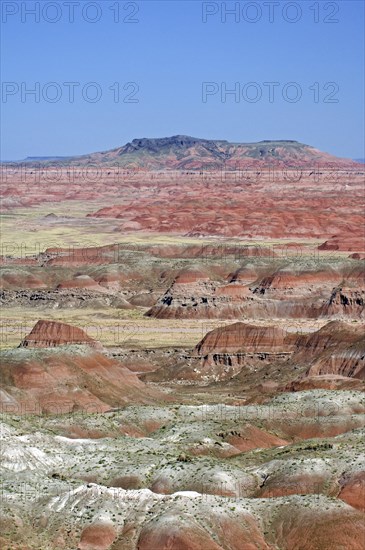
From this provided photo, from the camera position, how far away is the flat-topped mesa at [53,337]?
88250 millimetres

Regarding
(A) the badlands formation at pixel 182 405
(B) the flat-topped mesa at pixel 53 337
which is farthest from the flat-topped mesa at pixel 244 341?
(B) the flat-topped mesa at pixel 53 337

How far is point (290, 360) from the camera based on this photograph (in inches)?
3366

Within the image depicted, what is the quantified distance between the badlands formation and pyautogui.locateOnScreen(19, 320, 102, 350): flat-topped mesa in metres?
0.14

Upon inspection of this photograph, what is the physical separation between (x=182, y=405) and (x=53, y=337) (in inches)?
1024

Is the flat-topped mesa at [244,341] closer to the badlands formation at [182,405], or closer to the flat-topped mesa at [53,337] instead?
the badlands formation at [182,405]

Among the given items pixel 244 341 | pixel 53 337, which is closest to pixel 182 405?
→ pixel 244 341

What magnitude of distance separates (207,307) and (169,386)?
3308cm

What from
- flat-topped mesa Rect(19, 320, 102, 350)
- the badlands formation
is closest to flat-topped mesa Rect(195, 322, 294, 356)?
the badlands formation

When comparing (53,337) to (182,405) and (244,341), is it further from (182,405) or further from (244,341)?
(182,405)

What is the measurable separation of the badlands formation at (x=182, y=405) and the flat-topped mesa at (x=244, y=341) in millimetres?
145

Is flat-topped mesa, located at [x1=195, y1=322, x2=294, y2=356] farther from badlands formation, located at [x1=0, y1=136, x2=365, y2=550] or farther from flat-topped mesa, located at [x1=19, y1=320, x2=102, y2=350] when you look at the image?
flat-topped mesa, located at [x1=19, y1=320, x2=102, y2=350]

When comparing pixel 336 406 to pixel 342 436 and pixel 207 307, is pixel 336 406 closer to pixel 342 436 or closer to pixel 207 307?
pixel 342 436

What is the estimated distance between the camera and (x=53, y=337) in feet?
293

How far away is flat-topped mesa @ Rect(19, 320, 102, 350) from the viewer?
3474 inches
